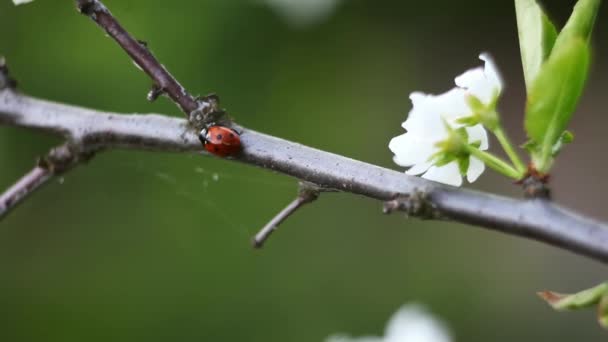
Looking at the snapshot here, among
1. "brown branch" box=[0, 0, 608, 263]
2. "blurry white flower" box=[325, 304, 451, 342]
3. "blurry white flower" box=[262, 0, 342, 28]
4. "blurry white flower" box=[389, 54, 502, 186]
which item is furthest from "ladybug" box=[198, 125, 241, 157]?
"blurry white flower" box=[262, 0, 342, 28]

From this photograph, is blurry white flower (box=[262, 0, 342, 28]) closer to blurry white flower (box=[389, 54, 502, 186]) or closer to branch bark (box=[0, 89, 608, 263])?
branch bark (box=[0, 89, 608, 263])

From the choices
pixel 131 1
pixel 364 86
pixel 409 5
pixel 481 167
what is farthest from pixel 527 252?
pixel 481 167

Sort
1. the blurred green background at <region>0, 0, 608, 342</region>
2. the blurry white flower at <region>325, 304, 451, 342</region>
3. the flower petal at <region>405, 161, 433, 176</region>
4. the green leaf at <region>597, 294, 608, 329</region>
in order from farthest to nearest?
the blurred green background at <region>0, 0, 608, 342</region>, the blurry white flower at <region>325, 304, 451, 342</region>, the flower petal at <region>405, 161, 433, 176</region>, the green leaf at <region>597, 294, 608, 329</region>

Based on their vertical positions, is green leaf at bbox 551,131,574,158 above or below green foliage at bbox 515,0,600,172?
below

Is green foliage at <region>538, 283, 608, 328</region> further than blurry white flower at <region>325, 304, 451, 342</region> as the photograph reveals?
No

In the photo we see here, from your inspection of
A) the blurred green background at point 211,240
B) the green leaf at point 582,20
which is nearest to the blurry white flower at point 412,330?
the green leaf at point 582,20

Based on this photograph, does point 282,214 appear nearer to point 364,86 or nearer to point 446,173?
point 446,173

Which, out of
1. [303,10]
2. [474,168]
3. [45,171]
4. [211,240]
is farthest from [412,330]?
[303,10]

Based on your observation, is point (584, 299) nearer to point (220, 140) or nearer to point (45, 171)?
point (220, 140)

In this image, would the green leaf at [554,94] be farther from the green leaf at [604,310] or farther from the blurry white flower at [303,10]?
the blurry white flower at [303,10]
